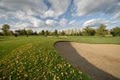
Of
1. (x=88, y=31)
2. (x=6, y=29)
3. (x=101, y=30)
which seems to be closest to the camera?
(x=6, y=29)

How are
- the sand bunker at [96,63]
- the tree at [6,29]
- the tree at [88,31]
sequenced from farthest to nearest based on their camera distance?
the tree at [88,31], the tree at [6,29], the sand bunker at [96,63]

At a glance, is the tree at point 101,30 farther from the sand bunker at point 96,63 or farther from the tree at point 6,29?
the sand bunker at point 96,63

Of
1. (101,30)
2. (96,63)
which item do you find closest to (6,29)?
(101,30)

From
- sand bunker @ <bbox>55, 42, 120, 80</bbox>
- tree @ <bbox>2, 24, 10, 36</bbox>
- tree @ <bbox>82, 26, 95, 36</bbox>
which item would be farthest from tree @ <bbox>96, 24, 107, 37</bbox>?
sand bunker @ <bbox>55, 42, 120, 80</bbox>

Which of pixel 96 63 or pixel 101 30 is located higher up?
pixel 96 63

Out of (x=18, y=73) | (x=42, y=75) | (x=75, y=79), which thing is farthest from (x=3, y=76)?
(x=75, y=79)

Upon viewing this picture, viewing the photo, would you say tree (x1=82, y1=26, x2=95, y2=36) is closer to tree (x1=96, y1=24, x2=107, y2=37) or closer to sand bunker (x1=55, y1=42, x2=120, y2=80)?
tree (x1=96, y1=24, x2=107, y2=37)

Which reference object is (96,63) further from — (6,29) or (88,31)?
(88,31)

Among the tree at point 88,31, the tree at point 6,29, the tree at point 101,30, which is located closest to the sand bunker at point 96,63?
the tree at point 101,30

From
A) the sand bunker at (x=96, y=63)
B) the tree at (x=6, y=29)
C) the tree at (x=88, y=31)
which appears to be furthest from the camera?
the tree at (x=88, y=31)

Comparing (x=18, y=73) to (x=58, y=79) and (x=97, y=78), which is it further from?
(x=97, y=78)

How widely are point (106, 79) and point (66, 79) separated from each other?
2.76 meters

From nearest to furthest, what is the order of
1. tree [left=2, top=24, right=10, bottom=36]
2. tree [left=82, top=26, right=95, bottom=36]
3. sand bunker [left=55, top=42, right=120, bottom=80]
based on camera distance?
sand bunker [left=55, top=42, right=120, bottom=80] < tree [left=2, top=24, right=10, bottom=36] < tree [left=82, top=26, right=95, bottom=36]

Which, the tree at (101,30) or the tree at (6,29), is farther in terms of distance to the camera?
the tree at (101,30)
